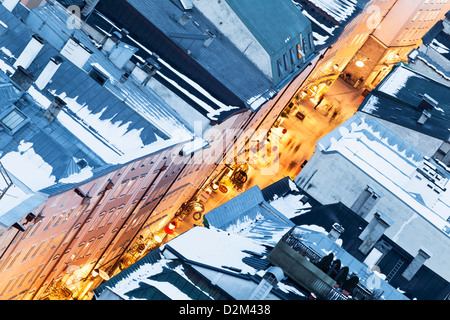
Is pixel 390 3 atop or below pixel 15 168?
atop

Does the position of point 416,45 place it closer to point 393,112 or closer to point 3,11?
point 393,112

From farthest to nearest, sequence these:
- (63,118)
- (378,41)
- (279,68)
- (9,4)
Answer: (378,41) < (279,68) < (9,4) < (63,118)

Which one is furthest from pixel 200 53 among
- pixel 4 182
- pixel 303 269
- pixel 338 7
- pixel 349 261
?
pixel 338 7

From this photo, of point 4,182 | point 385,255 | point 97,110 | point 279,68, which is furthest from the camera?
point 279,68

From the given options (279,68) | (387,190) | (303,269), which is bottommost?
(303,269)

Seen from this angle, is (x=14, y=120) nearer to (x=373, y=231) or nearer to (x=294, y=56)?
(x=373, y=231)

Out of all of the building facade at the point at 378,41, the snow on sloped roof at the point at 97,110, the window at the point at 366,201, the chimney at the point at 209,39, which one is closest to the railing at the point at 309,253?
the window at the point at 366,201
